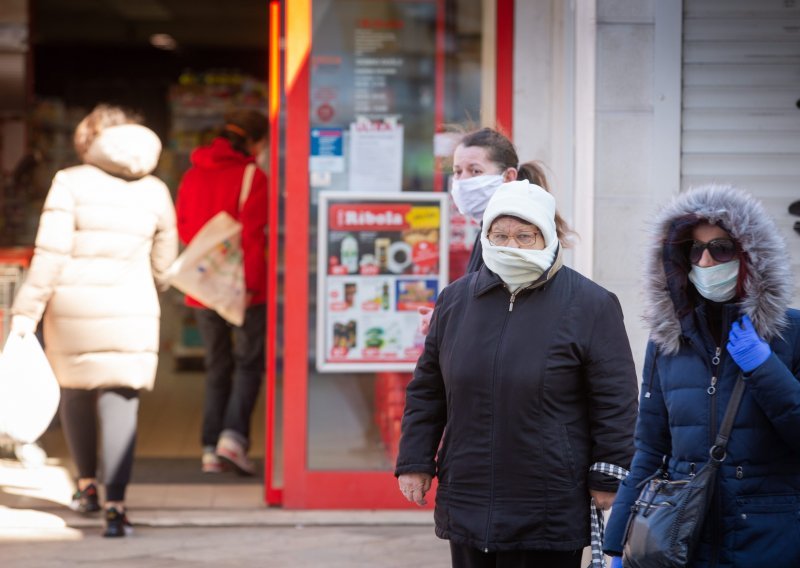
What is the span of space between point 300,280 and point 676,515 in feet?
11.5

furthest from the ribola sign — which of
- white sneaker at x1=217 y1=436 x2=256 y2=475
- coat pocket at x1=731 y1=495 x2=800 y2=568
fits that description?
coat pocket at x1=731 y1=495 x2=800 y2=568

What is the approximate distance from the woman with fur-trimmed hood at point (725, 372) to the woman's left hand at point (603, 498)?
0.05 metres

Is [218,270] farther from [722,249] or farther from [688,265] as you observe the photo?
[722,249]

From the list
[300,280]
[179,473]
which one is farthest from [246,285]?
[179,473]

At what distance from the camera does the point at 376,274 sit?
650 cm

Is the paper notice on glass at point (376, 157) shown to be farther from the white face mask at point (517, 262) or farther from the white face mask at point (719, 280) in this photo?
the white face mask at point (719, 280)

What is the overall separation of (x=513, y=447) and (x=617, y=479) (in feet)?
0.93

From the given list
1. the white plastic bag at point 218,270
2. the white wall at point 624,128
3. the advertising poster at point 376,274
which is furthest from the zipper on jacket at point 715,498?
the white plastic bag at point 218,270

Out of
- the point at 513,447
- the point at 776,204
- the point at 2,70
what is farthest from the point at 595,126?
the point at 2,70

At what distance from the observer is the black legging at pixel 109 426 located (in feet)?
19.7

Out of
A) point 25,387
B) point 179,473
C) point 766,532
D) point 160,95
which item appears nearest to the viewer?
point 766,532

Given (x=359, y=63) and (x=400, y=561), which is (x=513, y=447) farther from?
(x=359, y=63)

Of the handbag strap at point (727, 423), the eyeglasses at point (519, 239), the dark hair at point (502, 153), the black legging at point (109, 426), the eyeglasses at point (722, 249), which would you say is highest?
the dark hair at point (502, 153)

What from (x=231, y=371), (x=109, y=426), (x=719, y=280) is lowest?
(x=109, y=426)
